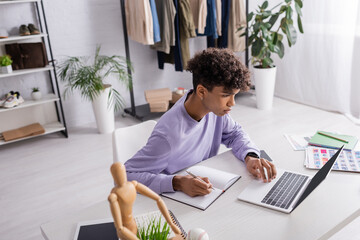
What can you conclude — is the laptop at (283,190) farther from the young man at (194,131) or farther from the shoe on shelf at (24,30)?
the shoe on shelf at (24,30)

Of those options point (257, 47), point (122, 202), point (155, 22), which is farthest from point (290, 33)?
point (122, 202)

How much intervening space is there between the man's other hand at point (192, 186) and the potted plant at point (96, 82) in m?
2.12

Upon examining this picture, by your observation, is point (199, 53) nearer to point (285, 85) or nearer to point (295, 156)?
point (295, 156)

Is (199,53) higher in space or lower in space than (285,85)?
higher

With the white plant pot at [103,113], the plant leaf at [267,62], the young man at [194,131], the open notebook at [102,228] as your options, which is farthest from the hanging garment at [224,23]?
the open notebook at [102,228]

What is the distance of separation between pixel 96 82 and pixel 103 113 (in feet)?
1.12

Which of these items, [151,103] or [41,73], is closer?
[41,73]

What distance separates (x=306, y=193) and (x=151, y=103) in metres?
2.79

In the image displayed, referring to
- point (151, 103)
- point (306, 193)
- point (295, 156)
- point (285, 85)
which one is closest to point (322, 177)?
point (306, 193)

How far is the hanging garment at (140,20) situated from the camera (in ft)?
11.1

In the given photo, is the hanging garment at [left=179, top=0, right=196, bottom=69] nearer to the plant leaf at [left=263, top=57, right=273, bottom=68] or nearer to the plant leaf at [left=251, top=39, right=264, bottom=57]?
the plant leaf at [left=251, top=39, right=264, bottom=57]

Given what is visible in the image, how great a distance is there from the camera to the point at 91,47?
12.4ft

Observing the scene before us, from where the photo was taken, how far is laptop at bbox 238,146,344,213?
4.00ft

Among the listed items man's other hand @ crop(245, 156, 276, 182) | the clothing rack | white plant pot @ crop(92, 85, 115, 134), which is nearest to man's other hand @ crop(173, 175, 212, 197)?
man's other hand @ crop(245, 156, 276, 182)
